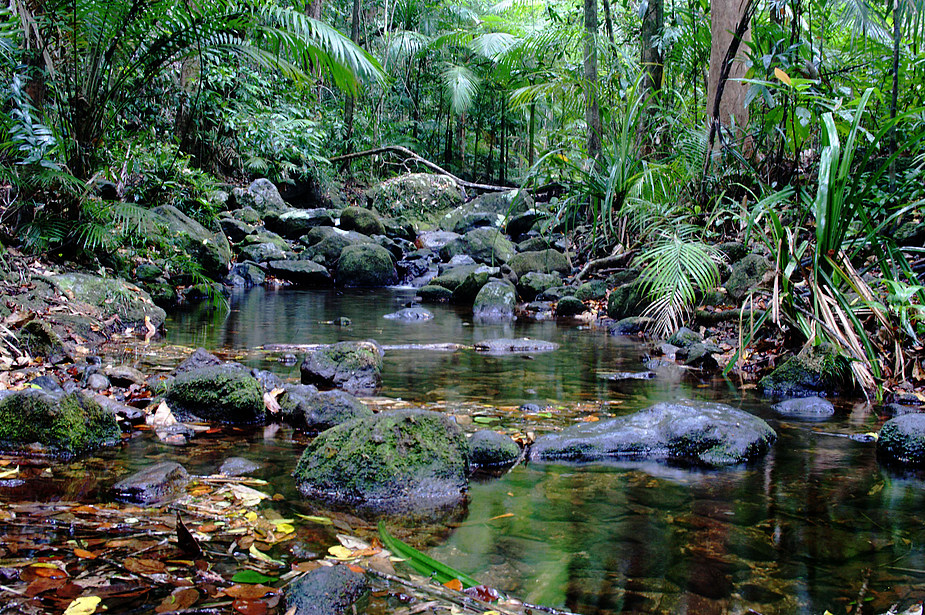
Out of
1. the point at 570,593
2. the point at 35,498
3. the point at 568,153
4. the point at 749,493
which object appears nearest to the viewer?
the point at 570,593

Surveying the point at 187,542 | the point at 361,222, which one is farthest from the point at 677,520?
the point at 361,222

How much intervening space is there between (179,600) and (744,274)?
218 inches

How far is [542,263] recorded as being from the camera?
9977mm

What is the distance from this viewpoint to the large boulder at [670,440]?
2666mm

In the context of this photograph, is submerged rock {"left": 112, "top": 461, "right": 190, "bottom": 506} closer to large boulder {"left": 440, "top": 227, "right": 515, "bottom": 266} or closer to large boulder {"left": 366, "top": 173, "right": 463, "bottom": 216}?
large boulder {"left": 440, "top": 227, "right": 515, "bottom": 266}

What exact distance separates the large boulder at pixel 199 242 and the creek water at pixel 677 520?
6213mm

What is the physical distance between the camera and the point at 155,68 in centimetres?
631

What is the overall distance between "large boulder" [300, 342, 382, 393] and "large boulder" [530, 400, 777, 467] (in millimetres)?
1450

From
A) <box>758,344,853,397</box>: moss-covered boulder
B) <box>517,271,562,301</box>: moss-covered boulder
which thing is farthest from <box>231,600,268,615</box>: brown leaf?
<box>517,271,562,301</box>: moss-covered boulder

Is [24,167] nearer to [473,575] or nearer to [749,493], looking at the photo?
[473,575]

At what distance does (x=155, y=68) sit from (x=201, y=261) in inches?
143

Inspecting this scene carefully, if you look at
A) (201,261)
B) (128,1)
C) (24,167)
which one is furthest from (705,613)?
(201,261)

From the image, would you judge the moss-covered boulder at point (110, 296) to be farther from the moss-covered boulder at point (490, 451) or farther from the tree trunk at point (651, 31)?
the tree trunk at point (651, 31)

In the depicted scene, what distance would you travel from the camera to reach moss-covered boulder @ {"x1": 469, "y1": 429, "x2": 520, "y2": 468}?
255 centimetres
